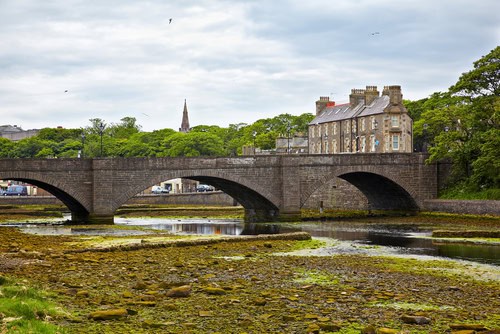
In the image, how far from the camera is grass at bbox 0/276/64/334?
13539 mm

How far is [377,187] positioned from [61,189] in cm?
3317

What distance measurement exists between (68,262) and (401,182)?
4570cm

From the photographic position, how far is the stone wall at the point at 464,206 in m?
54.9

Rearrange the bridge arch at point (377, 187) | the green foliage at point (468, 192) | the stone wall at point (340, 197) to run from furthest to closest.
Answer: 1. the stone wall at point (340, 197)
2. the bridge arch at point (377, 187)
3. the green foliage at point (468, 192)

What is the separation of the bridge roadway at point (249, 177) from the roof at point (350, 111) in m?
22.8

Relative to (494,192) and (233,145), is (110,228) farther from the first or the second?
(233,145)

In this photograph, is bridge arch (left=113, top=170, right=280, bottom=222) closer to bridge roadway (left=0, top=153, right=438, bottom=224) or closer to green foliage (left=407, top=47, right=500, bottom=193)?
bridge roadway (left=0, top=153, right=438, bottom=224)

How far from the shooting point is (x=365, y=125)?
95750 millimetres

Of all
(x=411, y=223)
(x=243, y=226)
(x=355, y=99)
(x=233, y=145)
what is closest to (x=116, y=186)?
(x=243, y=226)

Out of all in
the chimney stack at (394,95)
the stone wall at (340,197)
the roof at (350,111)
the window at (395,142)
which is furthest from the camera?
the roof at (350,111)

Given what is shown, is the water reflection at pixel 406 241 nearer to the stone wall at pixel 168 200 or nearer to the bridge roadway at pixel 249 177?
the bridge roadway at pixel 249 177

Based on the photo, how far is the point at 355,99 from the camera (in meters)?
102

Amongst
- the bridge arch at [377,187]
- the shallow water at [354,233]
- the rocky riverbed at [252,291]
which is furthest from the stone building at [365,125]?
the rocky riverbed at [252,291]

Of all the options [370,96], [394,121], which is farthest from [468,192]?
[370,96]
